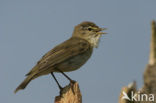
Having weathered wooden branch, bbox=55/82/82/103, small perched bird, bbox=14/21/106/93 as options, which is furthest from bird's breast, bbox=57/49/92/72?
weathered wooden branch, bbox=55/82/82/103

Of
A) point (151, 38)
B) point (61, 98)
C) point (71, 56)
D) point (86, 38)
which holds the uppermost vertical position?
point (86, 38)

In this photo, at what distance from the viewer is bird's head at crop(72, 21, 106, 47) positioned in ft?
22.0

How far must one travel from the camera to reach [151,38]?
1.36m

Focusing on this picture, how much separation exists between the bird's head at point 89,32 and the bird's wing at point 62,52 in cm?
27

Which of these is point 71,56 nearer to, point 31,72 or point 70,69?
point 70,69

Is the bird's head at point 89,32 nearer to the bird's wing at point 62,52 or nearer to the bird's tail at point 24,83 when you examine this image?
the bird's wing at point 62,52

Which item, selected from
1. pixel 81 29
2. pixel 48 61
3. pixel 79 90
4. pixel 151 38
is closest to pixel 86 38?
pixel 81 29

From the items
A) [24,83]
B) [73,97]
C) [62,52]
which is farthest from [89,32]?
[73,97]

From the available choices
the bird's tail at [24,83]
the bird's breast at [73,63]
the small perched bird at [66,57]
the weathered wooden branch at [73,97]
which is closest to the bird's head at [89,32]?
the small perched bird at [66,57]

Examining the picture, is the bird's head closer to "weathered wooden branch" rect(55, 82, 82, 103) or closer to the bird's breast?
the bird's breast

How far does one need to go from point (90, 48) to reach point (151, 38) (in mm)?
4872

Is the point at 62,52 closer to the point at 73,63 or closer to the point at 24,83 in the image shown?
the point at 73,63

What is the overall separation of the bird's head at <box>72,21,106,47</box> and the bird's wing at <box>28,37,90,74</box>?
0.27m

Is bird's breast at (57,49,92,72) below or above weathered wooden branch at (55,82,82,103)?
above
